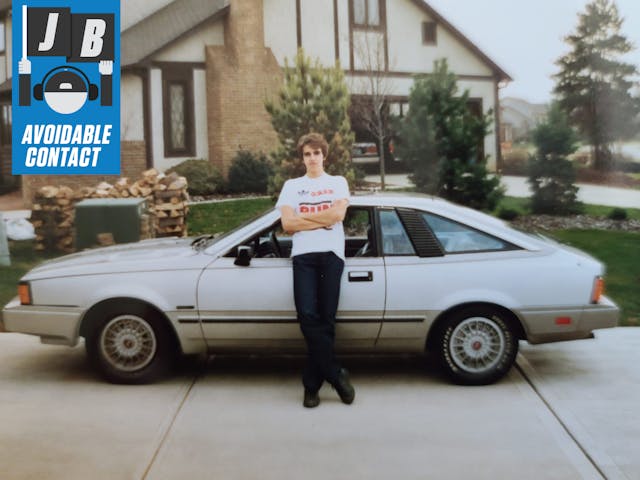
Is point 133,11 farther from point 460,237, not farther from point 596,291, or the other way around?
point 596,291

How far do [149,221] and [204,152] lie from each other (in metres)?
1.32

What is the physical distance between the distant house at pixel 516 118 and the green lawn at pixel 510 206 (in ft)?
2.83

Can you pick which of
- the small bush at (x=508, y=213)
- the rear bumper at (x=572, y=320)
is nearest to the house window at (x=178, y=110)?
the small bush at (x=508, y=213)

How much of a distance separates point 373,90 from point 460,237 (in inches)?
211

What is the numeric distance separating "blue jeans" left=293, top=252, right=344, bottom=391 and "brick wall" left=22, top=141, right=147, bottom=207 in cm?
561

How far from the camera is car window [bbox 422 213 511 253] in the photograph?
21.8 feet

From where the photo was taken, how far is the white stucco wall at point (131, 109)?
11.2m

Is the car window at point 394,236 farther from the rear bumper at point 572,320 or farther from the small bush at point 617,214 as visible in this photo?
the small bush at point 617,214

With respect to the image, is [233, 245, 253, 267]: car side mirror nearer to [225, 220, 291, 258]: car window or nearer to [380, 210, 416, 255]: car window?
[225, 220, 291, 258]: car window

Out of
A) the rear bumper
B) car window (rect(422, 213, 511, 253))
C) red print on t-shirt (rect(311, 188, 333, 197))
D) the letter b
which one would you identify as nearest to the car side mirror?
red print on t-shirt (rect(311, 188, 333, 197))

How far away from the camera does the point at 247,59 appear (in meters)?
12.0

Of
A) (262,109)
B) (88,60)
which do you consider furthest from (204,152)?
(88,60)

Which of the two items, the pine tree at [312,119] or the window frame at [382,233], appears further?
the pine tree at [312,119]

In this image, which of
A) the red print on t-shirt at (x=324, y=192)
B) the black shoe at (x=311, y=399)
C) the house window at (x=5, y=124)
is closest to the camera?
the black shoe at (x=311, y=399)
